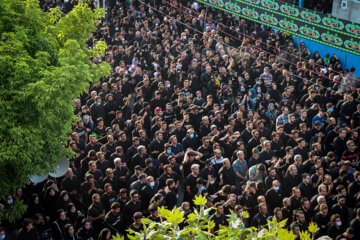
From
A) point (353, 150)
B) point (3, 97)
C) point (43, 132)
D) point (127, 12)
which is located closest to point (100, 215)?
point (43, 132)

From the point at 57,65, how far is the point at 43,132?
157 cm

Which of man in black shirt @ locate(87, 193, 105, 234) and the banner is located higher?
the banner

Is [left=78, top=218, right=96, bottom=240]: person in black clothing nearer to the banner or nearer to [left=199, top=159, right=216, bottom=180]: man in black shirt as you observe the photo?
[left=199, top=159, right=216, bottom=180]: man in black shirt

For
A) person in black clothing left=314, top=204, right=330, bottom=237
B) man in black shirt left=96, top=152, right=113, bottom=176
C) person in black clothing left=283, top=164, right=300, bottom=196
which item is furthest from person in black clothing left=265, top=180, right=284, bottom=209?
man in black shirt left=96, top=152, right=113, bottom=176

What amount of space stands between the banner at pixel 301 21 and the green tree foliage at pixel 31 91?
28.5 feet

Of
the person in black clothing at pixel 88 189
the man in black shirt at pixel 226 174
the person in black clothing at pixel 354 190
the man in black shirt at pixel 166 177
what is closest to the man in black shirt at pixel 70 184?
the person in black clothing at pixel 88 189

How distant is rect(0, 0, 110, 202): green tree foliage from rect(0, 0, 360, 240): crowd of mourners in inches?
37.3

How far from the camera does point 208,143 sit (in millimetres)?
12211

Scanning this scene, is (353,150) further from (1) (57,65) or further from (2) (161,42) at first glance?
(2) (161,42)

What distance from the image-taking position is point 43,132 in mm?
9484

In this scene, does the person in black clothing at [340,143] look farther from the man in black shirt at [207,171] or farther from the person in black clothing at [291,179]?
the man in black shirt at [207,171]

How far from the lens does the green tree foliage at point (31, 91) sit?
29.2 ft

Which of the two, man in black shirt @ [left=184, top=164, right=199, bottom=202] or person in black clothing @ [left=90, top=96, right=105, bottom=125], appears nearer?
man in black shirt @ [left=184, top=164, right=199, bottom=202]

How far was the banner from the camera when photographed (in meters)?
15.8
